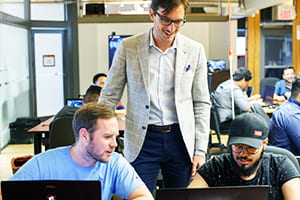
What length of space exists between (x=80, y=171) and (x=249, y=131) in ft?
2.69

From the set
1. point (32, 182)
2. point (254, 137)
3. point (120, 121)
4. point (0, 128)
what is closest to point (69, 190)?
point (32, 182)

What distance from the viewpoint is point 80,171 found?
2.26 m

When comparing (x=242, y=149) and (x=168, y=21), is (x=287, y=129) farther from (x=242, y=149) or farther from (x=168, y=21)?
(x=168, y=21)

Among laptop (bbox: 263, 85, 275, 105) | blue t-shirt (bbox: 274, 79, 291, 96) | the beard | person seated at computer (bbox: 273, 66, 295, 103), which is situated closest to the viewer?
the beard

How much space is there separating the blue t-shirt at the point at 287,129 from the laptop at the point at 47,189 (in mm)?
2501

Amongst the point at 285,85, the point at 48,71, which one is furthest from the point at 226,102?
the point at 48,71

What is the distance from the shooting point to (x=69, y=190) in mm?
1736

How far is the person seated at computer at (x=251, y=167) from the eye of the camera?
2430 mm

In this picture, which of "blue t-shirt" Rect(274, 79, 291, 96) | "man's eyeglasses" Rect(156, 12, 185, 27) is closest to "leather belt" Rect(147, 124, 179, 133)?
"man's eyeglasses" Rect(156, 12, 185, 27)

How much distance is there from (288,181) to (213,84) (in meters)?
6.99

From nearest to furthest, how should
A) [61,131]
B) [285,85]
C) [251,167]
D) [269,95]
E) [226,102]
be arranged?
[251,167]
[61,131]
[226,102]
[269,95]
[285,85]

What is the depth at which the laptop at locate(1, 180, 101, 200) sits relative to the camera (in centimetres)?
172

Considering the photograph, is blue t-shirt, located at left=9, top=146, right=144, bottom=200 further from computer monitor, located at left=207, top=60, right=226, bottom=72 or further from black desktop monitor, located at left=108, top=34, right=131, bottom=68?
computer monitor, located at left=207, top=60, right=226, bottom=72

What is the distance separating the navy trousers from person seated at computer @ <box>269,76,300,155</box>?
1401 millimetres
